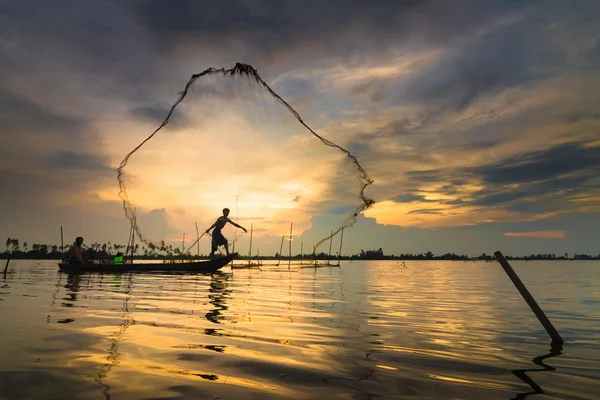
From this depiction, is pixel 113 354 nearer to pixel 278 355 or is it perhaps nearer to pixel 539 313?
pixel 278 355

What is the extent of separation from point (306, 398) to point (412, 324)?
20.6 ft

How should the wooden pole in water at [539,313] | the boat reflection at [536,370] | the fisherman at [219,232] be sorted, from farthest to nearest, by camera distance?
the fisherman at [219,232], the wooden pole in water at [539,313], the boat reflection at [536,370]

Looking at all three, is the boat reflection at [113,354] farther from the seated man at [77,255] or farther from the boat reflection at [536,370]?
the seated man at [77,255]

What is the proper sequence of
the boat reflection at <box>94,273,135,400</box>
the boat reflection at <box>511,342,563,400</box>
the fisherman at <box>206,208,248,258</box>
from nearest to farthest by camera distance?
the boat reflection at <box>94,273,135,400</box> → the boat reflection at <box>511,342,563,400</box> → the fisherman at <box>206,208,248,258</box>

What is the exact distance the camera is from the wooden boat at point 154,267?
99.1 feet

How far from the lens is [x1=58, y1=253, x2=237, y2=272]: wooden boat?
1190 inches

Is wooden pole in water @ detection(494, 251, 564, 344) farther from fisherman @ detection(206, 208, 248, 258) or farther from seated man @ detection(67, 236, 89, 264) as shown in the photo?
seated man @ detection(67, 236, 89, 264)

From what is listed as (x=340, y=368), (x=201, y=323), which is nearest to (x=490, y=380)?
(x=340, y=368)

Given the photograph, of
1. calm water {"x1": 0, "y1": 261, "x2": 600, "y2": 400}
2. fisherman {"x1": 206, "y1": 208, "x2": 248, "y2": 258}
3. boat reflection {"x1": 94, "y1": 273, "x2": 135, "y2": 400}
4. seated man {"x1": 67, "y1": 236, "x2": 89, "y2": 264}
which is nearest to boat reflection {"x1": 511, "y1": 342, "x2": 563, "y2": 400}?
calm water {"x1": 0, "y1": 261, "x2": 600, "y2": 400}

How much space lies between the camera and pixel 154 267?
31406mm

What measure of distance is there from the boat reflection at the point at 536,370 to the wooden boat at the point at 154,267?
25788 millimetres

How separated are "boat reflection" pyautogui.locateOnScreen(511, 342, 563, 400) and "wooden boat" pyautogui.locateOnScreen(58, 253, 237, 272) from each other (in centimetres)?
2579

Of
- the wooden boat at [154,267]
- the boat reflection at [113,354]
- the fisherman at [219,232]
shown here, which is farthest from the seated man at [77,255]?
the boat reflection at [113,354]

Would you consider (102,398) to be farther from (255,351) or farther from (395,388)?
(395,388)
